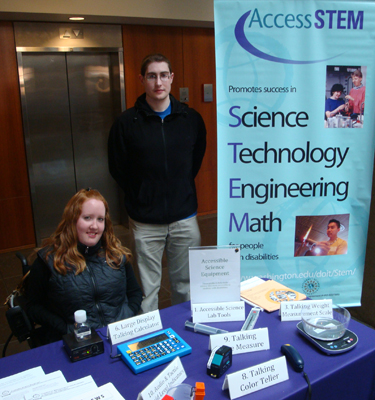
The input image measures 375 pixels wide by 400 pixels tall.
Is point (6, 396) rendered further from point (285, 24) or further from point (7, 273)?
point (7, 273)

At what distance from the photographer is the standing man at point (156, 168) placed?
2.43m

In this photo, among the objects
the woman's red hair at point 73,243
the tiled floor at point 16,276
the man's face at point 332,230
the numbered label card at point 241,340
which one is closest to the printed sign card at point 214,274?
the numbered label card at point 241,340

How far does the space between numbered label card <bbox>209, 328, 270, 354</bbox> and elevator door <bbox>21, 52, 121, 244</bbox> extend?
3.73 metres

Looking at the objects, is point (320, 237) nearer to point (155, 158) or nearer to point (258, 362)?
point (155, 158)

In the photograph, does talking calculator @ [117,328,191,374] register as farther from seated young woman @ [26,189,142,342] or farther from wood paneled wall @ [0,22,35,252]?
wood paneled wall @ [0,22,35,252]

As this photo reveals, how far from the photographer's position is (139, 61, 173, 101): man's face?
7.74 feet

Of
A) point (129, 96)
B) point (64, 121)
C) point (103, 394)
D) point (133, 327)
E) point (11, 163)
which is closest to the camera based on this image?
point (103, 394)

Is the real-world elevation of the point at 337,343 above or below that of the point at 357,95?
below

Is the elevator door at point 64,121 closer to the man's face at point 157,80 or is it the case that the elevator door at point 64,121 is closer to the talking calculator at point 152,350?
the man's face at point 157,80

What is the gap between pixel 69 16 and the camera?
13.7 feet

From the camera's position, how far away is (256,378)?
1.31 m

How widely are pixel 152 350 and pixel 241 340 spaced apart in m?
0.32

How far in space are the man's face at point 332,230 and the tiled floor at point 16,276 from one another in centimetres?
145

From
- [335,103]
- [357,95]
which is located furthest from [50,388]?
[357,95]
